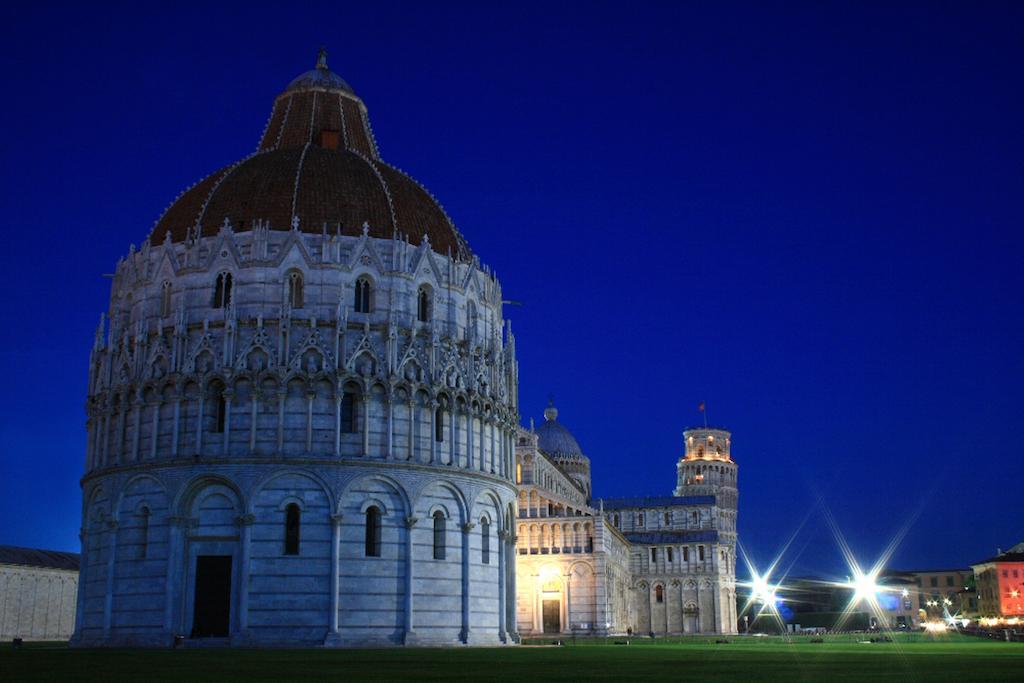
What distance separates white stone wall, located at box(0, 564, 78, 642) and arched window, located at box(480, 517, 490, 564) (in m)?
55.4

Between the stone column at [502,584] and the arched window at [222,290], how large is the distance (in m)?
19.5

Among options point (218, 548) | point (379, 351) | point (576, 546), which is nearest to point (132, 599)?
point (218, 548)

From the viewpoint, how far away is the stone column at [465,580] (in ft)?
185

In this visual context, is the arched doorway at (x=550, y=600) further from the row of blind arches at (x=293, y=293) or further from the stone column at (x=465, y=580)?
the row of blind arches at (x=293, y=293)

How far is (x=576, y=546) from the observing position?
101125mm

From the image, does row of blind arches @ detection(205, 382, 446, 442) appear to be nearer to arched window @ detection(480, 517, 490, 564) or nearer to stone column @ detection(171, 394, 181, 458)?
stone column @ detection(171, 394, 181, 458)

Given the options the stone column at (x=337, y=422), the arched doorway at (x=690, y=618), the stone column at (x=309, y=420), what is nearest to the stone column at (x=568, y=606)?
the arched doorway at (x=690, y=618)

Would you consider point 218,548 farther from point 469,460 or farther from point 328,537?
point 469,460

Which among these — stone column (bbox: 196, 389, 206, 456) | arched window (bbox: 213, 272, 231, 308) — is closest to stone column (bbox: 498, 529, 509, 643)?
stone column (bbox: 196, 389, 206, 456)

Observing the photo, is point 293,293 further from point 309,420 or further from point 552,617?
point 552,617

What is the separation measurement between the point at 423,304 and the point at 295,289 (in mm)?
7064

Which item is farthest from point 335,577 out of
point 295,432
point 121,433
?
point 121,433

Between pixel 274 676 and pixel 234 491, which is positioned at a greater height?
pixel 234 491

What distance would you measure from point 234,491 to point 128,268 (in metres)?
15.8
